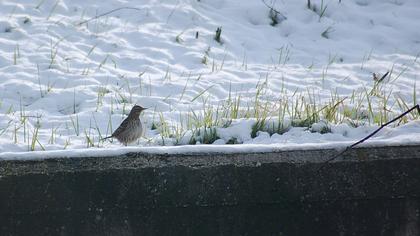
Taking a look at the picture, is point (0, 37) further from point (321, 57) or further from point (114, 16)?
point (321, 57)

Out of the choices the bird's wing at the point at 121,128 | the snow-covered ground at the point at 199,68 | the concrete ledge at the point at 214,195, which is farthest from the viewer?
the bird's wing at the point at 121,128

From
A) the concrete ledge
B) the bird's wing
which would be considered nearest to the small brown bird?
the bird's wing

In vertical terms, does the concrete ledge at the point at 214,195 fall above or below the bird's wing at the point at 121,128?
below

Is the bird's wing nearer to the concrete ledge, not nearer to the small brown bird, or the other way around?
the small brown bird

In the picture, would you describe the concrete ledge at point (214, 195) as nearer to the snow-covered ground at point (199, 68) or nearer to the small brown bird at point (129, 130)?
the snow-covered ground at point (199, 68)

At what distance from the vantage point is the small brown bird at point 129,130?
17.6 feet

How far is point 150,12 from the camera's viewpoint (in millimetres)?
7426

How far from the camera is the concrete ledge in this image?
384cm

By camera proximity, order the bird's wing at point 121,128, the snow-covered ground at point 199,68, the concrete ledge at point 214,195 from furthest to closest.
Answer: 1. the bird's wing at point 121,128
2. the snow-covered ground at point 199,68
3. the concrete ledge at point 214,195

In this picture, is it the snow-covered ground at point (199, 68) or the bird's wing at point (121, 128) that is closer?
the snow-covered ground at point (199, 68)

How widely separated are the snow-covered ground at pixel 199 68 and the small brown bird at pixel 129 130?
0.27 ft

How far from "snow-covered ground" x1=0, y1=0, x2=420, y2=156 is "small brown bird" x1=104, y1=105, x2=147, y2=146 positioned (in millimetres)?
83

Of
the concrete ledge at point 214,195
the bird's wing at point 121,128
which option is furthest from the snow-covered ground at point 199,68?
the concrete ledge at point 214,195

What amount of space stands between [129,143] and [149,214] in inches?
63.9
